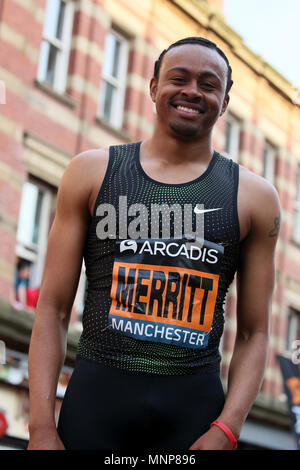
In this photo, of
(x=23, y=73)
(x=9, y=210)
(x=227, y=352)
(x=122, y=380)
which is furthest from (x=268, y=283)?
(x=227, y=352)

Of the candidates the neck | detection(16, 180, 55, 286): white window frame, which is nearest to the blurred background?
detection(16, 180, 55, 286): white window frame

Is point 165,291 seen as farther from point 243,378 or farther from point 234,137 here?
point 234,137

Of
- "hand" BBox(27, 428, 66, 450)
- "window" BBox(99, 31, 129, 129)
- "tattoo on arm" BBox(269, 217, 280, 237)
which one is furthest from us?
"window" BBox(99, 31, 129, 129)

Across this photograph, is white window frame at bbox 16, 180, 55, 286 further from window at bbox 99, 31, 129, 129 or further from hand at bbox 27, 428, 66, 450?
hand at bbox 27, 428, 66, 450

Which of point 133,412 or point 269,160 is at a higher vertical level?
point 269,160

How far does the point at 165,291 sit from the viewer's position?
205 centimetres

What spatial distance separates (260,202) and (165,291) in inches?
15.8

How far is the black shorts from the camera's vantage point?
6.64ft

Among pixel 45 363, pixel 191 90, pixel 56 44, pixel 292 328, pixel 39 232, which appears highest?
pixel 56 44

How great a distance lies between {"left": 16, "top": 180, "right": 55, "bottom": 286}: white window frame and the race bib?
9.60m

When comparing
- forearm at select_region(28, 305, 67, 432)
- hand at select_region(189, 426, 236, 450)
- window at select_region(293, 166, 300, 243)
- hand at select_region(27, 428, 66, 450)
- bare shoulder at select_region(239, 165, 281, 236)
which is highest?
window at select_region(293, 166, 300, 243)

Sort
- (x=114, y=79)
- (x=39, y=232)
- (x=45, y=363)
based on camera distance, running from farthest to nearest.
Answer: (x=114, y=79)
(x=39, y=232)
(x=45, y=363)

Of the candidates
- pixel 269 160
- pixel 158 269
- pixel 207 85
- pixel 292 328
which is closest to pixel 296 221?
pixel 269 160

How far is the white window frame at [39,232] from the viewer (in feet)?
38.7
